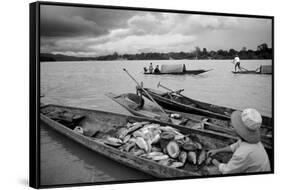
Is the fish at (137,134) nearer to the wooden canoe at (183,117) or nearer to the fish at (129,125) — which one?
the fish at (129,125)

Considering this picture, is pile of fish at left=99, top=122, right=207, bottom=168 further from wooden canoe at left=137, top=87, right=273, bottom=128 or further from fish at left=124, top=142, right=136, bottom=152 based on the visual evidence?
wooden canoe at left=137, top=87, right=273, bottom=128

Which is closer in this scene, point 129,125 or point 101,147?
point 101,147

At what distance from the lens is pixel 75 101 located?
508cm

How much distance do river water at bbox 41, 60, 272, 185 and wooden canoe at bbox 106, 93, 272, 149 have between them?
7cm

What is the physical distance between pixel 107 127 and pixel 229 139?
1376 mm

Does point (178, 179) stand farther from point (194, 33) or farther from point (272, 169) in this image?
point (194, 33)

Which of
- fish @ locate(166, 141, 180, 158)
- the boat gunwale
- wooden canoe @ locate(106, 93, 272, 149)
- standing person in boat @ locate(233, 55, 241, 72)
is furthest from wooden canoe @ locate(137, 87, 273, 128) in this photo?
the boat gunwale

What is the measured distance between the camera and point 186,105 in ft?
18.3

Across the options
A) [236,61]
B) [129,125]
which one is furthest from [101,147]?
[236,61]

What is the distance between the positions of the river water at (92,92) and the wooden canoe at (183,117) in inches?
2.7

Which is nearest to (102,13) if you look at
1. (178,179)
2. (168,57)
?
(168,57)

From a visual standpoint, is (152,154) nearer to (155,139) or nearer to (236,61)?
(155,139)

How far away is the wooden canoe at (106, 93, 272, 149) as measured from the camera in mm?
5309

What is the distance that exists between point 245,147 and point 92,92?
176 centimetres
